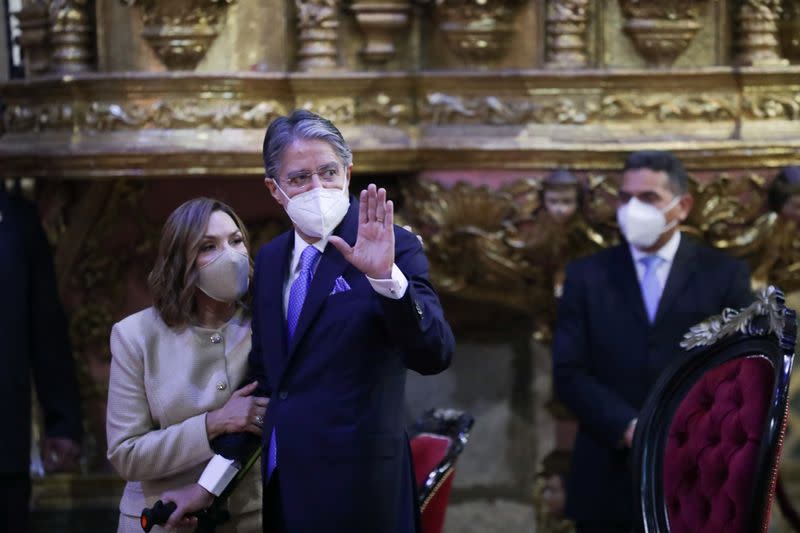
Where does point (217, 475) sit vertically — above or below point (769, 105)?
below

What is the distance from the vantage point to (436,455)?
3805 mm

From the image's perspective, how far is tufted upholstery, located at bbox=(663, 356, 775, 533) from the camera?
323 centimetres

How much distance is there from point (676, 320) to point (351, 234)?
156 centimetres

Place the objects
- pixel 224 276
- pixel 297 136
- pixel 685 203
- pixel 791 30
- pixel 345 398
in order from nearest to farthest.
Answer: pixel 345 398
pixel 297 136
pixel 224 276
pixel 685 203
pixel 791 30

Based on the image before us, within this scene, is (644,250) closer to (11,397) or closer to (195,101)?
(195,101)

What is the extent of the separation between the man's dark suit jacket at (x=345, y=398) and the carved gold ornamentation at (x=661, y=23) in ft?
6.64

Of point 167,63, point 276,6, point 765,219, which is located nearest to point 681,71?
point 765,219

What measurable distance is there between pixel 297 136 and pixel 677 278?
1.66m

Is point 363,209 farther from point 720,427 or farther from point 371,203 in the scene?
point 720,427

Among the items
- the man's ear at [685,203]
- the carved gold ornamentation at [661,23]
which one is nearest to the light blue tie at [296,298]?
the man's ear at [685,203]

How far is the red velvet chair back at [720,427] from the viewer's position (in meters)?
3.12

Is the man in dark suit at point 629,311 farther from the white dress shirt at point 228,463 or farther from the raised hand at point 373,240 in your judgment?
the raised hand at point 373,240

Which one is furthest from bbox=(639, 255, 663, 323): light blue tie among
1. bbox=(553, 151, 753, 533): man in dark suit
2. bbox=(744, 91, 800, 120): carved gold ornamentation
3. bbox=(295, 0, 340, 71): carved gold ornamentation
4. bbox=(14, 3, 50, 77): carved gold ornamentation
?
bbox=(14, 3, 50, 77): carved gold ornamentation

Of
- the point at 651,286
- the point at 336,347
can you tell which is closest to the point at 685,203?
the point at 651,286
